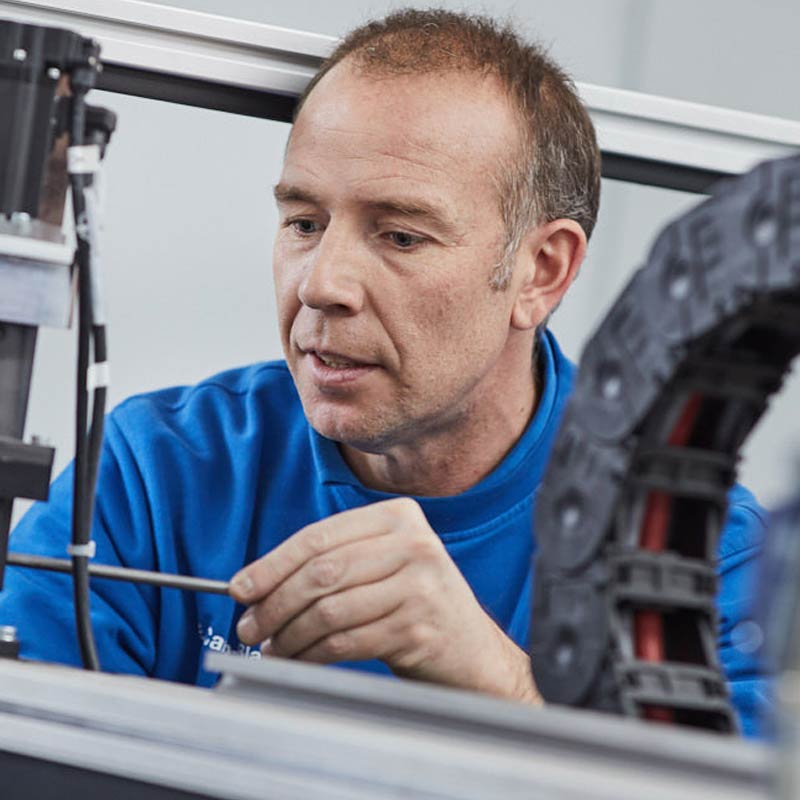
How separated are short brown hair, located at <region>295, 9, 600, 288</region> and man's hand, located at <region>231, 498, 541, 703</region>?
0.52 meters

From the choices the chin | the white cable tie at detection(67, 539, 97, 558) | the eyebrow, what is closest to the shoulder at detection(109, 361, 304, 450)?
the chin

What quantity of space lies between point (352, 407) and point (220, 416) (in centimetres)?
20

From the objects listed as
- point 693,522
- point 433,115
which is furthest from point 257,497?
point 693,522

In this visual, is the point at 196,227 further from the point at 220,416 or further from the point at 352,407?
the point at 352,407

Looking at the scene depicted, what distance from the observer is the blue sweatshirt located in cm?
127

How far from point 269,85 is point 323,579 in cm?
53

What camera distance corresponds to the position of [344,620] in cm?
90

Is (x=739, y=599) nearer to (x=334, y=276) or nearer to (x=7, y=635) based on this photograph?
(x=334, y=276)

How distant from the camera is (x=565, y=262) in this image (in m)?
1.51

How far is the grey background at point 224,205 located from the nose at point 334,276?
1.05 metres

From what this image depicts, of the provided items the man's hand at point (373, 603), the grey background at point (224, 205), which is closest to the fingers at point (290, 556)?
the man's hand at point (373, 603)

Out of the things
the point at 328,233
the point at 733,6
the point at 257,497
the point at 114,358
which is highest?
the point at 733,6

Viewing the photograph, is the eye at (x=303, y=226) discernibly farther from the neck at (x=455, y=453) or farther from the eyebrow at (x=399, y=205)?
the neck at (x=455, y=453)

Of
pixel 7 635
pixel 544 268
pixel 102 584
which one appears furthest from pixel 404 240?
pixel 7 635
